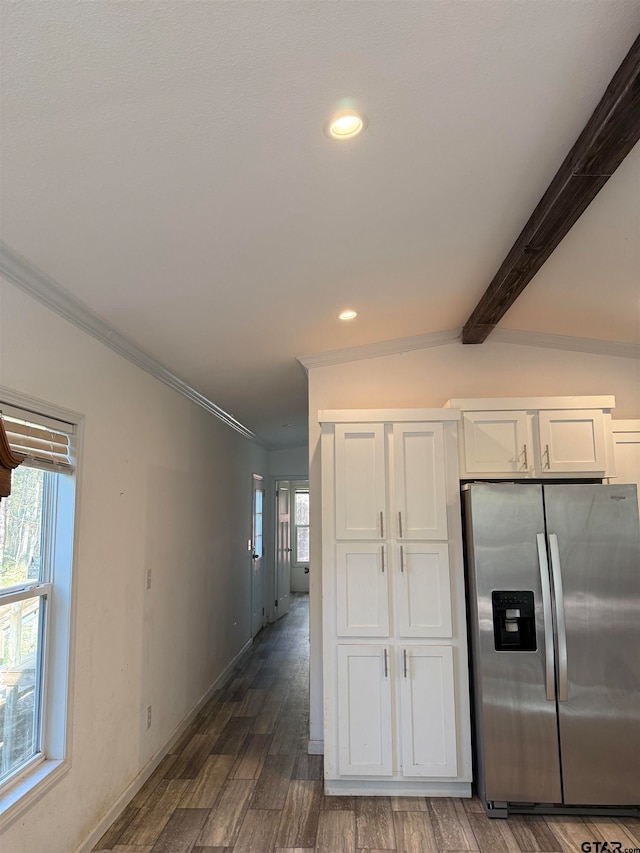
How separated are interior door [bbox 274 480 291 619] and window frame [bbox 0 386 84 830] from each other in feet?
20.4

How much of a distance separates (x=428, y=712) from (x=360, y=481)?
1.34m

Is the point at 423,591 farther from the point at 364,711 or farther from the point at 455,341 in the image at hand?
the point at 455,341

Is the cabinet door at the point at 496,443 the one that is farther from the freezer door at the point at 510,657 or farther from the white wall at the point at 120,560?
the white wall at the point at 120,560

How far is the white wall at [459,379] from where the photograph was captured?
3980 millimetres

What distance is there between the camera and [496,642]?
10.0ft

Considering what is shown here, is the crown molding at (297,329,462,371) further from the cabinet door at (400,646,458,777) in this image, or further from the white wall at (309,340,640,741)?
the cabinet door at (400,646,458,777)

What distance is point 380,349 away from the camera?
403cm

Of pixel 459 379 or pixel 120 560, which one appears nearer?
pixel 120 560

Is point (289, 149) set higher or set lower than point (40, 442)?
higher

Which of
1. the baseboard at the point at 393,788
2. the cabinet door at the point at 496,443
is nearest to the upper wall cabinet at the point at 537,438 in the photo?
the cabinet door at the point at 496,443

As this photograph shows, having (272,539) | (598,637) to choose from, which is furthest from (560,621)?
(272,539)

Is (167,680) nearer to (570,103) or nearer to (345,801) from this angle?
(345,801)

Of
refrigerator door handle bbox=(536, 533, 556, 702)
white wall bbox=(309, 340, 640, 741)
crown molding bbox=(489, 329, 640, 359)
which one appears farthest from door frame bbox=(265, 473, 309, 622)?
refrigerator door handle bbox=(536, 533, 556, 702)

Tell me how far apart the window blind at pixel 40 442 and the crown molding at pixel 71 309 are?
0.49 m
